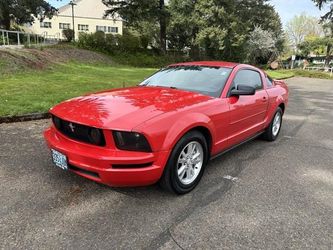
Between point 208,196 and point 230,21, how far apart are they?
28455mm

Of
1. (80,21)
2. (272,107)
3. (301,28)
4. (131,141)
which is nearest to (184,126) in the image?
(131,141)

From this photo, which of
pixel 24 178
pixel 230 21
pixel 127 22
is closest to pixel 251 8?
pixel 230 21

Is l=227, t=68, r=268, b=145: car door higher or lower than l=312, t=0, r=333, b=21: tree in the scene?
lower

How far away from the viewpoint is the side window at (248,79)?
462 centimetres

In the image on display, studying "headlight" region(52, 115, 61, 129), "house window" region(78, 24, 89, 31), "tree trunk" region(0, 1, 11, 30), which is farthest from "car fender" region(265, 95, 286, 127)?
"house window" region(78, 24, 89, 31)

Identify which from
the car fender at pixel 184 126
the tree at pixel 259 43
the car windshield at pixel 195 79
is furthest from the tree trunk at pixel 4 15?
→ the car fender at pixel 184 126

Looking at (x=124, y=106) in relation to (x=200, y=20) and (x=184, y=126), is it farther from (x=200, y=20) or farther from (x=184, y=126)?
(x=200, y=20)

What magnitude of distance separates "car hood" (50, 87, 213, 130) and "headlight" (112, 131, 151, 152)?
0.23ft

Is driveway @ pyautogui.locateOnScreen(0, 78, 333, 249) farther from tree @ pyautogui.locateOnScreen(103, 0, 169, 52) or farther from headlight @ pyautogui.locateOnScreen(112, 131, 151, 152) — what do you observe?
tree @ pyautogui.locateOnScreen(103, 0, 169, 52)

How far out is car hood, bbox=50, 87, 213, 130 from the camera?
313cm

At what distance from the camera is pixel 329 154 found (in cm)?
535

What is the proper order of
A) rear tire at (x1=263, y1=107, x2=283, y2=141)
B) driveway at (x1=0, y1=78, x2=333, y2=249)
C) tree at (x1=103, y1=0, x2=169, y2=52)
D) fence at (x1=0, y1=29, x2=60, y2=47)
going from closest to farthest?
1. driveway at (x1=0, y1=78, x2=333, y2=249)
2. rear tire at (x1=263, y1=107, x2=283, y2=141)
3. fence at (x1=0, y1=29, x2=60, y2=47)
4. tree at (x1=103, y1=0, x2=169, y2=52)

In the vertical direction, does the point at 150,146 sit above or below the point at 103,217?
above

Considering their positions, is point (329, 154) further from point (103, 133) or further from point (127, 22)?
point (127, 22)
